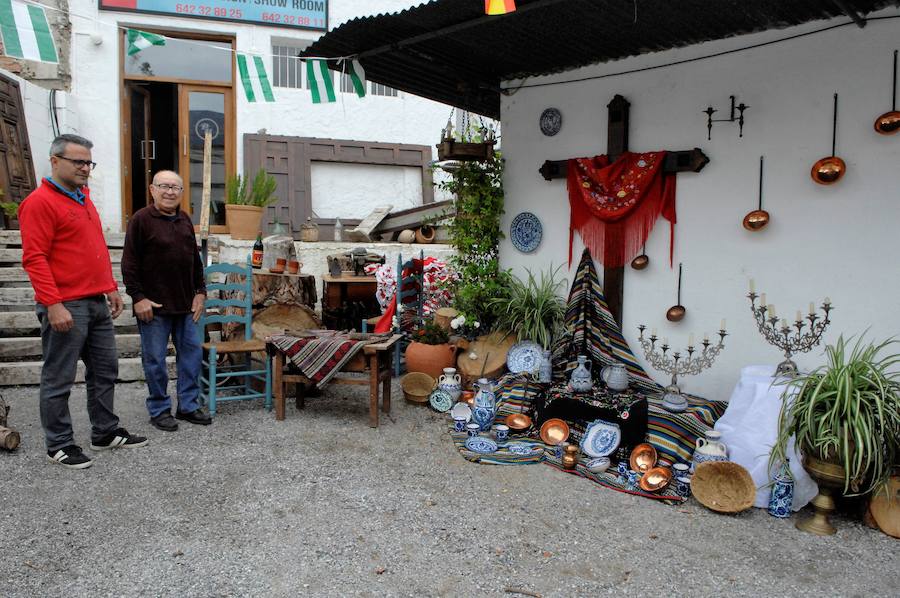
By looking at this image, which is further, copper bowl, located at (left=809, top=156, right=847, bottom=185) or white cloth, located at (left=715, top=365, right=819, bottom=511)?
copper bowl, located at (left=809, top=156, right=847, bottom=185)

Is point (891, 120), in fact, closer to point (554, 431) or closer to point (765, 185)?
point (765, 185)

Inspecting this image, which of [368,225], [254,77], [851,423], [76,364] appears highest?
[254,77]

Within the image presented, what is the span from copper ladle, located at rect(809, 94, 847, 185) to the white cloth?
1.41 m

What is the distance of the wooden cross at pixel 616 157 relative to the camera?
201 inches

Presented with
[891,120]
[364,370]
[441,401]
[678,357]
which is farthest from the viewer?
[441,401]

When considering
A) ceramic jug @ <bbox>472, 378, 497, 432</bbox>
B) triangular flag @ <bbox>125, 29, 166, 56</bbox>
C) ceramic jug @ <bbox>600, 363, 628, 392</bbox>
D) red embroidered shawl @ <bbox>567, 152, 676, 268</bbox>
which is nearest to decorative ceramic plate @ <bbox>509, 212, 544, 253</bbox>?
red embroidered shawl @ <bbox>567, 152, 676, 268</bbox>

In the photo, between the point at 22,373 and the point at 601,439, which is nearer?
the point at 601,439

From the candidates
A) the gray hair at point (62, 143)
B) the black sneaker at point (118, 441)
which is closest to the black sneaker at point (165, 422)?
the black sneaker at point (118, 441)

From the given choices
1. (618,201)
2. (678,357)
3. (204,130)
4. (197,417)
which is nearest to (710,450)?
(678,357)

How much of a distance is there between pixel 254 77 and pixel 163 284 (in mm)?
2441

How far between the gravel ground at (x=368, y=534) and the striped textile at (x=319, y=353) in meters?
0.62

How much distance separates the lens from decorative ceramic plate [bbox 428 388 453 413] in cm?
542

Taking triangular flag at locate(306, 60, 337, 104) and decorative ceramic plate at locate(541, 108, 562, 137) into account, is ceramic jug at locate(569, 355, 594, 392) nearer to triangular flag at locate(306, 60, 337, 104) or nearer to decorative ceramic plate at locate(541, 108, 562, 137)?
decorative ceramic plate at locate(541, 108, 562, 137)

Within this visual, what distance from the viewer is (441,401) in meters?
5.44
